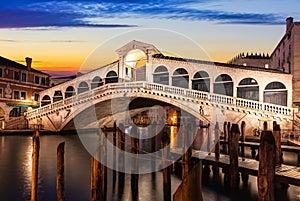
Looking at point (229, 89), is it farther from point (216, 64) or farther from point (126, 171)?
point (126, 171)

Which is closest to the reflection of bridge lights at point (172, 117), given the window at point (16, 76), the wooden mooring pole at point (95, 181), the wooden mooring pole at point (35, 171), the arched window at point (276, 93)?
the arched window at point (276, 93)

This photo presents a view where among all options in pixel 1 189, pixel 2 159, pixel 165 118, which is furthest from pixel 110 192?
pixel 165 118

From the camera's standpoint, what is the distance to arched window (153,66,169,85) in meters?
16.7

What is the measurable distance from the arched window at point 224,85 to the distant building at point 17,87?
420 inches

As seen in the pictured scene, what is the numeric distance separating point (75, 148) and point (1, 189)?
527 centimetres

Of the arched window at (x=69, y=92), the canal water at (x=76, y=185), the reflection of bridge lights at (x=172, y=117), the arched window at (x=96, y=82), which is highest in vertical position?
the arched window at (x=96, y=82)

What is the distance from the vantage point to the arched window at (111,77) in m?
18.0

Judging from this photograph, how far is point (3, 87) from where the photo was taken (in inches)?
670

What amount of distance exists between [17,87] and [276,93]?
13484 millimetres

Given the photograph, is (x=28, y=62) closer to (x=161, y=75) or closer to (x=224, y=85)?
(x=161, y=75)

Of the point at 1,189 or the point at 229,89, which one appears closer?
the point at 1,189

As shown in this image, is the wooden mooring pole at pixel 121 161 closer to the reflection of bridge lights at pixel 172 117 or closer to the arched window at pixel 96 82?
the arched window at pixel 96 82

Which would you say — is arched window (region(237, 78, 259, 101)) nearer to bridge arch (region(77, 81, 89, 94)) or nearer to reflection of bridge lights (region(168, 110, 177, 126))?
reflection of bridge lights (region(168, 110, 177, 126))

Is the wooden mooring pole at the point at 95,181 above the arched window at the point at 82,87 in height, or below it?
below
